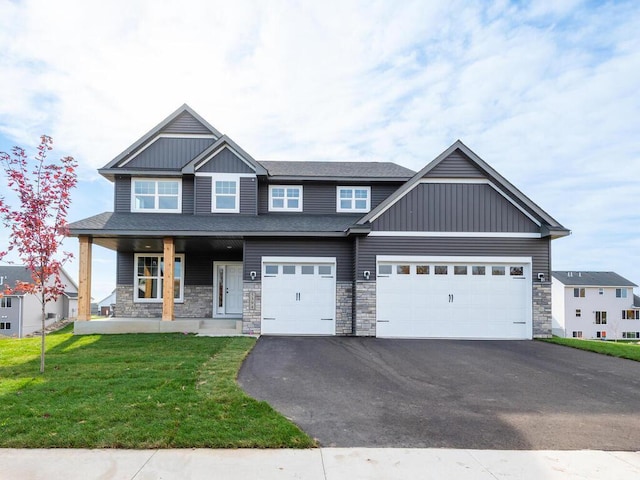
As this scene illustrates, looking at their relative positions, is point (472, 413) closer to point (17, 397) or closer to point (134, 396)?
point (134, 396)

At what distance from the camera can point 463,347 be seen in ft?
36.8

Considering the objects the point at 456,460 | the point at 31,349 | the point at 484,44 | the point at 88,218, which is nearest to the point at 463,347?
the point at 456,460

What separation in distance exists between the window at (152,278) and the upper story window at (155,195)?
6.26ft

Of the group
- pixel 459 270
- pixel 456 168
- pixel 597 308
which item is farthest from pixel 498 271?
pixel 597 308

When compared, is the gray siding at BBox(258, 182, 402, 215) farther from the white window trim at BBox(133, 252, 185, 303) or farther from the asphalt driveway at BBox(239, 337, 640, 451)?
the asphalt driveway at BBox(239, 337, 640, 451)

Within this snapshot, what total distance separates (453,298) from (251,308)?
21.5 feet

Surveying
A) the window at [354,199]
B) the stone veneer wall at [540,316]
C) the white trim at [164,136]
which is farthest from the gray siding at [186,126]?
the stone veneer wall at [540,316]

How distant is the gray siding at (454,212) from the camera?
42.6ft

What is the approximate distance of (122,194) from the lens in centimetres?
1516

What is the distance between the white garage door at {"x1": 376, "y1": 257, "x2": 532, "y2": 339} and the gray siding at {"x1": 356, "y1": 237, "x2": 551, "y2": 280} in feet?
0.78

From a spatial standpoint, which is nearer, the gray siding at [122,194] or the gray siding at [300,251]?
the gray siding at [300,251]

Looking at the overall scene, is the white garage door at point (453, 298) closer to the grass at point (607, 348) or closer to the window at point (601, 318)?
the grass at point (607, 348)

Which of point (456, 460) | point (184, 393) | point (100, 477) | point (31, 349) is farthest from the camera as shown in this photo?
point (31, 349)

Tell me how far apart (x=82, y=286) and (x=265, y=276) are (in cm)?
587
